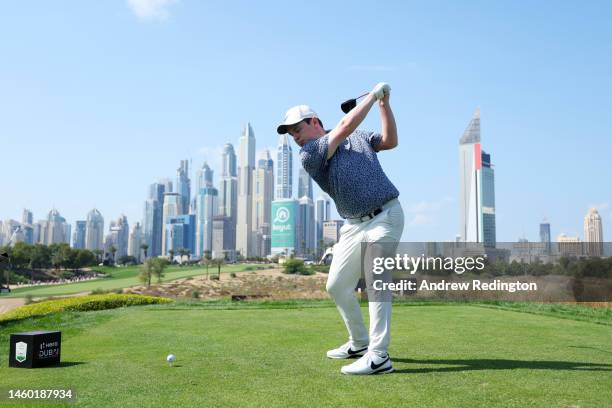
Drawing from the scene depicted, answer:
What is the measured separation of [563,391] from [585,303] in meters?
12.7

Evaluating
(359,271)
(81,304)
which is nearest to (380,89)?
(359,271)

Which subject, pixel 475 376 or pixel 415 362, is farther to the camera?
pixel 415 362

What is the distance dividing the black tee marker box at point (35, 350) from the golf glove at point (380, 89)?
4.00 m

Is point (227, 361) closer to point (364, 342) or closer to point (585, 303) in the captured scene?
point (364, 342)

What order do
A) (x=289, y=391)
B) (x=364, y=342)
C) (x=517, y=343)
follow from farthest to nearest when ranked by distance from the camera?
1. (x=517, y=343)
2. (x=364, y=342)
3. (x=289, y=391)

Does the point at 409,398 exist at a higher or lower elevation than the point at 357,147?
lower

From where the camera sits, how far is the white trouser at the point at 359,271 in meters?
5.12

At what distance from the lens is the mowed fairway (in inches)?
148

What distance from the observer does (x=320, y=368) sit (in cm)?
493

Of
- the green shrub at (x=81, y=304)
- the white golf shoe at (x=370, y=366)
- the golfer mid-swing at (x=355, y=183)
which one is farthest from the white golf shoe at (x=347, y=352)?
the green shrub at (x=81, y=304)

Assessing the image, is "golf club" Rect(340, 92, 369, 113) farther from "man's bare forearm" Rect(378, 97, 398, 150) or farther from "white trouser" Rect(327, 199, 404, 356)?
"white trouser" Rect(327, 199, 404, 356)

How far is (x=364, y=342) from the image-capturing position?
5.70m

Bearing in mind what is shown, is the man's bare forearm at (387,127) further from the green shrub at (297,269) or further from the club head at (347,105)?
the green shrub at (297,269)

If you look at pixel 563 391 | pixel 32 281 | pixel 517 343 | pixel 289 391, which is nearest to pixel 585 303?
pixel 517 343
